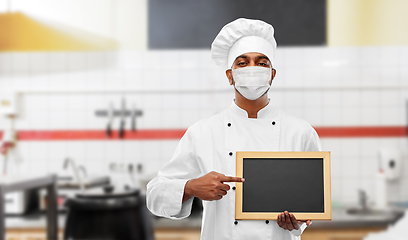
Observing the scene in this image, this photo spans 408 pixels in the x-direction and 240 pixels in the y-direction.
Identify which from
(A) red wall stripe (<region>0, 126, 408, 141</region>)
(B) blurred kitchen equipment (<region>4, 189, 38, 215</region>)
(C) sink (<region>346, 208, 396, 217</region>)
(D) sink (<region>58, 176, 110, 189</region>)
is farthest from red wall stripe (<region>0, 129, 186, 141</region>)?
(C) sink (<region>346, 208, 396, 217</region>)

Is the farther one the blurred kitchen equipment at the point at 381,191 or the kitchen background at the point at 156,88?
the kitchen background at the point at 156,88

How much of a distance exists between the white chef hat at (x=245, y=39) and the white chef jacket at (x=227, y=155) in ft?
0.51

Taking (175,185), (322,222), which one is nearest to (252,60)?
(175,185)

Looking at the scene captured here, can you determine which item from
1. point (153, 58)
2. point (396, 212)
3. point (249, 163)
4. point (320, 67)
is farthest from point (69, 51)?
point (396, 212)

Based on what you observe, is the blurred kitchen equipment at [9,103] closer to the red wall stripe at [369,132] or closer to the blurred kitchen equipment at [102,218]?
the blurred kitchen equipment at [102,218]

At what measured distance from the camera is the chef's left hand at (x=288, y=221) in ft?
2.90

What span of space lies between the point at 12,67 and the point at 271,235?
104 inches

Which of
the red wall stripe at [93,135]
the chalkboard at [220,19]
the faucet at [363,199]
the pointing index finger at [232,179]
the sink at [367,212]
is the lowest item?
the sink at [367,212]

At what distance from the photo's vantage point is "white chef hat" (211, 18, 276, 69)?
1.02 m

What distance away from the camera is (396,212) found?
7.81 ft

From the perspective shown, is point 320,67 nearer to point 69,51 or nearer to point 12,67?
point 69,51

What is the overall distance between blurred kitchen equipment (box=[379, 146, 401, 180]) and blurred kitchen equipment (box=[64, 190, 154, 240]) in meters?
1.69

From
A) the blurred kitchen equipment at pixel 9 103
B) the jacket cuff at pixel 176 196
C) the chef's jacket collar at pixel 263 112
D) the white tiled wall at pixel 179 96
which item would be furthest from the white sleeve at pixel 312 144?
the blurred kitchen equipment at pixel 9 103

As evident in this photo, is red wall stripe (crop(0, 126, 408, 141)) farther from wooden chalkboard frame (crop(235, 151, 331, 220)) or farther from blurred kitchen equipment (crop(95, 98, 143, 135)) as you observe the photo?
wooden chalkboard frame (crop(235, 151, 331, 220))
